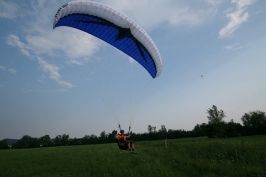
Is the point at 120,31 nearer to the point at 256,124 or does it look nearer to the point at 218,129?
the point at 218,129

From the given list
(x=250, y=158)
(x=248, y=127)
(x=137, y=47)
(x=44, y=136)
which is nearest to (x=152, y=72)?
(x=137, y=47)

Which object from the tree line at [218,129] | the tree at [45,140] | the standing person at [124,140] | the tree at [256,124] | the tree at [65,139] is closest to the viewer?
the standing person at [124,140]

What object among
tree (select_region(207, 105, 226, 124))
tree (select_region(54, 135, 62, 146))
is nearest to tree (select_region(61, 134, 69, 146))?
tree (select_region(54, 135, 62, 146))

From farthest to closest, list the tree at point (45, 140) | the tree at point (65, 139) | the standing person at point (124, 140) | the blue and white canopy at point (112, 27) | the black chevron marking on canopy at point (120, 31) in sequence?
1. the tree at point (45, 140)
2. the tree at point (65, 139)
3. the black chevron marking on canopy at point (120, 31)
4. the standing person at point (124, 140)
5. the blue and white canopy at point (112, 27)

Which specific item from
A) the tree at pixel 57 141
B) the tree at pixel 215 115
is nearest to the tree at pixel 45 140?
the tree at pixel 57 141

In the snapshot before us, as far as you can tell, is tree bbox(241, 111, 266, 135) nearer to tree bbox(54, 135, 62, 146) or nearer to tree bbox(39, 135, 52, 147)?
tree bbox(54, 135, 62, 146)

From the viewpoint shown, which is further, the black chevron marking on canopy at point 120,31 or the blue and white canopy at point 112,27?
the black chevron marking on canopy at point 120,31

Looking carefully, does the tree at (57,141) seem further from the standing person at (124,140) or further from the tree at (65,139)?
the standing person at (124,140)

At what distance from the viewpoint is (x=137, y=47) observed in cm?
1145

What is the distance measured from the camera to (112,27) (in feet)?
34.4

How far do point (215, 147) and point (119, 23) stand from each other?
10.7 meters

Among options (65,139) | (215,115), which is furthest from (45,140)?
(215,115)

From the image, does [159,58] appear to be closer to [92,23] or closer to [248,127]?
[92,23]

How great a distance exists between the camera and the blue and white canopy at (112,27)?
29.8 feet
